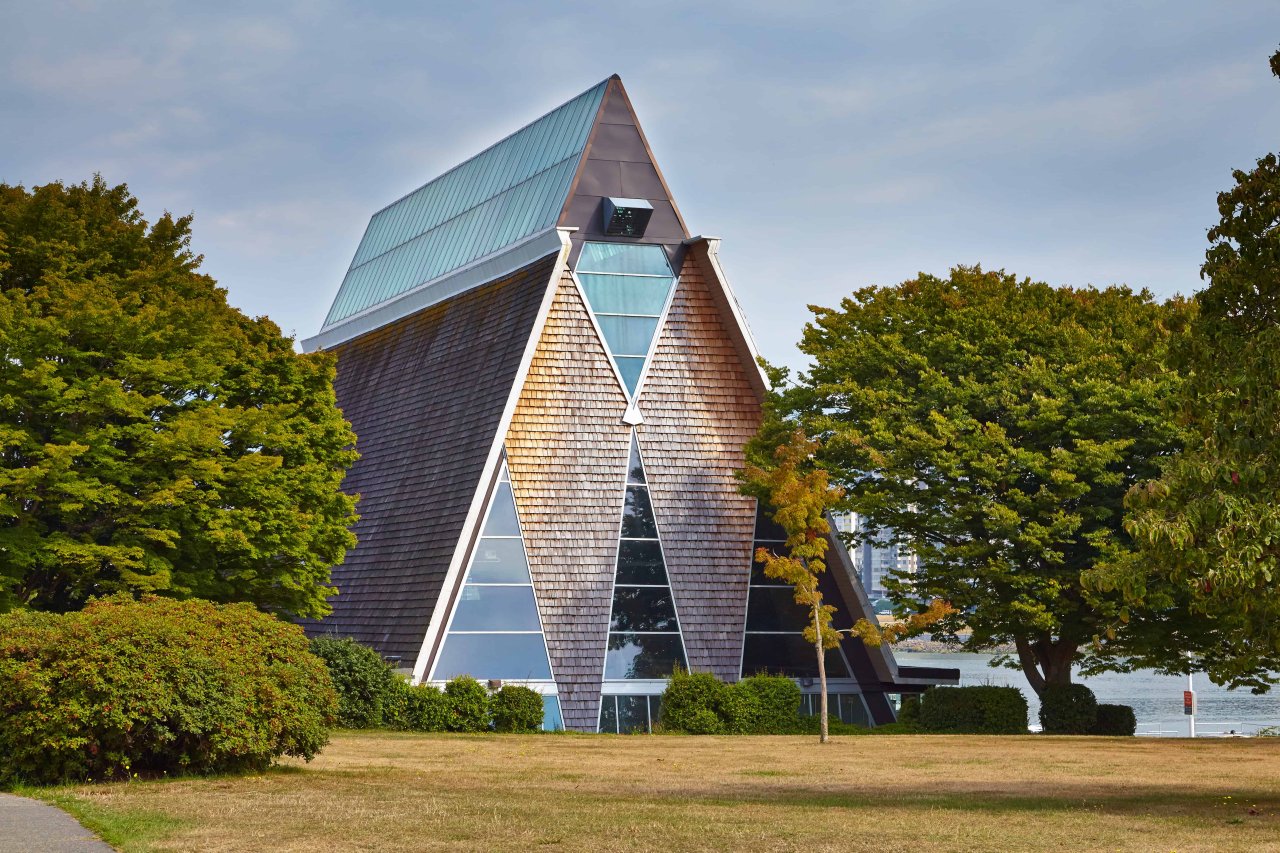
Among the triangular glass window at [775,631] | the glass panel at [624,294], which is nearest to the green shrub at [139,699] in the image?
the triangular glass window at [775,631]

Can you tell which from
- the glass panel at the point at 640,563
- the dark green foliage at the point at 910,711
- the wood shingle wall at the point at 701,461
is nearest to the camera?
the glass panel at the point at 640,563

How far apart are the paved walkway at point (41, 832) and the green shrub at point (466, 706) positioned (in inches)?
660

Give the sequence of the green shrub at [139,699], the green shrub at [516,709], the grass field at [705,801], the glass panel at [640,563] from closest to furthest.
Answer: the grass field at [705,801] < the green shrub at [139,699] < the green shrub at [516,709] < the glass panel at [640,563]

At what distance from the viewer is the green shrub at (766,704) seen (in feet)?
104

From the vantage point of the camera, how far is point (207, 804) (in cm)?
1370

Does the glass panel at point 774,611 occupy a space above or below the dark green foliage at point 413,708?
above

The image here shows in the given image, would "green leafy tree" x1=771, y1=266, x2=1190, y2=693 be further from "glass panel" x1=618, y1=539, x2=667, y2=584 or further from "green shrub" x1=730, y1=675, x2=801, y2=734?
"glass panel" x1=618, y1=539, x2=667, y2=584

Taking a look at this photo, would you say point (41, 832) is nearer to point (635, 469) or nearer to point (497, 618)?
point (497, 618)

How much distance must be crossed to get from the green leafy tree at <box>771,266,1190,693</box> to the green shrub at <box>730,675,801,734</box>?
334 cm

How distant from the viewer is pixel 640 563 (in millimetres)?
33250

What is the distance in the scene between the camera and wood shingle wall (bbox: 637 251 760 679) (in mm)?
33219

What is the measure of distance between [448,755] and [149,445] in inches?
348

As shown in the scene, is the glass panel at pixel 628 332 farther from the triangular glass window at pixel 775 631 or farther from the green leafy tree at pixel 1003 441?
the triangular glass window at pixel 775 631

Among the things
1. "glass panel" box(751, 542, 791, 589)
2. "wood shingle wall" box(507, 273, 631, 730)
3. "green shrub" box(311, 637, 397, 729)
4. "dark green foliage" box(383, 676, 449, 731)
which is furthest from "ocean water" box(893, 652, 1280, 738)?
"green shrub" box(311, 637, 397, 729)
